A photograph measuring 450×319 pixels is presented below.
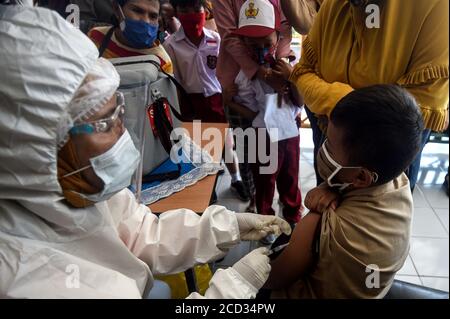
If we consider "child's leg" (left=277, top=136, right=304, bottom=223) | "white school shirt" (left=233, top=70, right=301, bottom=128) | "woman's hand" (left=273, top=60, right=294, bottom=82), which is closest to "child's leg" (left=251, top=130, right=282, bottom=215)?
"child's leg" (left=277, top=136, right=304, bottom=223)

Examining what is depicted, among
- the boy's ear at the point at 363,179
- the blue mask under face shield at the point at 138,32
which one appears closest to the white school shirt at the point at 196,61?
the blue mask under face shield at the point at 138,32

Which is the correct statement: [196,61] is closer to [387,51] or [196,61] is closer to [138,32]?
[138,32]

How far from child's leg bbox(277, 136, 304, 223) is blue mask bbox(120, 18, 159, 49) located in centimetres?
77

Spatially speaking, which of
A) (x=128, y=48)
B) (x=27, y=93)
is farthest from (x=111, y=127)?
(x=128, y=48)

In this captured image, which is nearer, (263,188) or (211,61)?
(211,61)

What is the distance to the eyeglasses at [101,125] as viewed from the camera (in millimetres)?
604

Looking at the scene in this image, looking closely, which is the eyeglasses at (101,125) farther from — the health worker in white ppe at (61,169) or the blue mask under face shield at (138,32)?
the blue mask under face shield at (138,32)

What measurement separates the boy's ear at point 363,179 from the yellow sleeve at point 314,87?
0.19m

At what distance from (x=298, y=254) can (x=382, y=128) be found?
14.0 inches

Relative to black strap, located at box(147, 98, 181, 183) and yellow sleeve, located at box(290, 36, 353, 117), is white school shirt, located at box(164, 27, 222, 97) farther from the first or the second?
yellow sleeve, located at box(290, 36, 353, 117)

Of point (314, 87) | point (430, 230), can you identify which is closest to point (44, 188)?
point (314, 87)

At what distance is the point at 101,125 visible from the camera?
636 millimetres

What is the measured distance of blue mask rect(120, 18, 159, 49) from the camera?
3.75 ft
